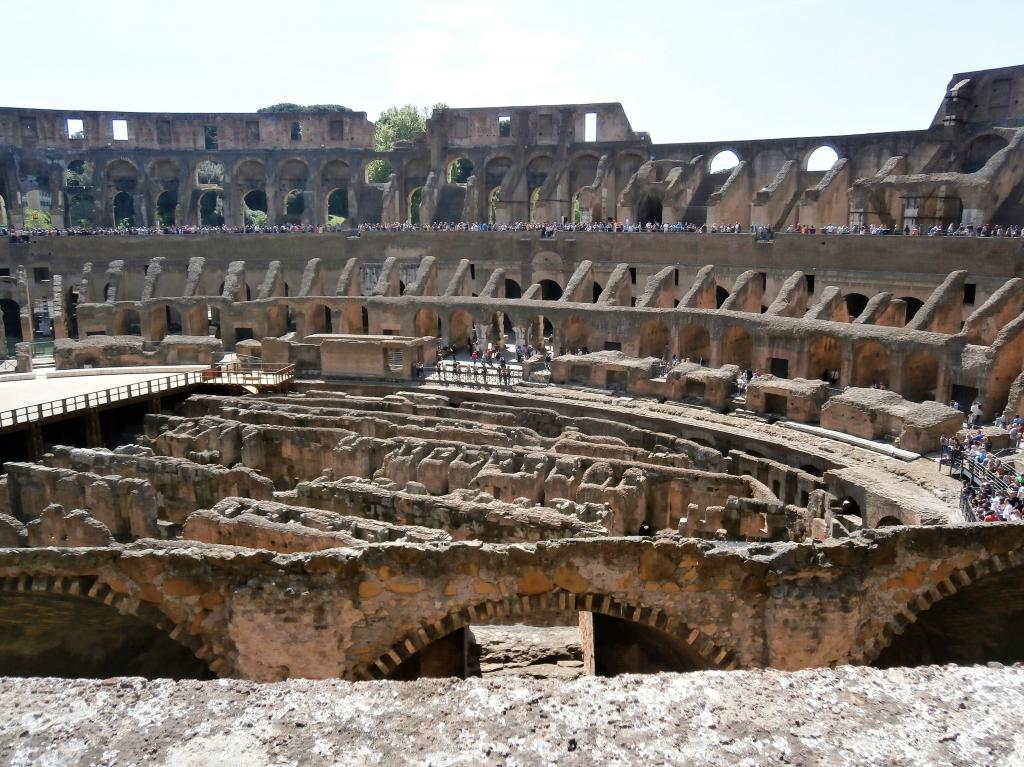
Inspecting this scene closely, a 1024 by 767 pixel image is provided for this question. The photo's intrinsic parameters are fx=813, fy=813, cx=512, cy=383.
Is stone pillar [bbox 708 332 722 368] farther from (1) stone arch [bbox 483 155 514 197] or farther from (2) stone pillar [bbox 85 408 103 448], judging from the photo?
(2) stone pillar [bbox 85 408 103 448]

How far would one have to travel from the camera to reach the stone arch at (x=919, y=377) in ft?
77.8

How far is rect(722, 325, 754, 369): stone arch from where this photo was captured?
92.2ft

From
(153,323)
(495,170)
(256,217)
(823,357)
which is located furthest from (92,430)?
(256,217)

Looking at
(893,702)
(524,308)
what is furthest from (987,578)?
(524,308)

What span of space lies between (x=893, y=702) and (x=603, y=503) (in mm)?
11927

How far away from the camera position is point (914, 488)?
17594 millimetres

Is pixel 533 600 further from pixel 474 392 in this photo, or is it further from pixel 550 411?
pixel 474 392

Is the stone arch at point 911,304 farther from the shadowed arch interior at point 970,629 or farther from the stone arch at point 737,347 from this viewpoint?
the shadowed arch interior at point 970,629

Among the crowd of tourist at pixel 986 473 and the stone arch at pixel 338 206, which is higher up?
the stone arch at pixel 338 206

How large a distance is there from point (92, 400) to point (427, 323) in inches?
541

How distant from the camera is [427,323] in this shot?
35.2 meters

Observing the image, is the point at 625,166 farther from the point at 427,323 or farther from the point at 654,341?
the point at 654,341

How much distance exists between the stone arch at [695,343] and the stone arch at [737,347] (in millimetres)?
853

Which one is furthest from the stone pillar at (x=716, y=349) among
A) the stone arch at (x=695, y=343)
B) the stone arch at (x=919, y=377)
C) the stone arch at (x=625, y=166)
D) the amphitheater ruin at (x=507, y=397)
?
the stone arch at (x=625, y=166)
